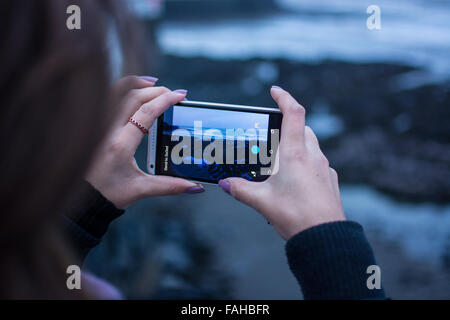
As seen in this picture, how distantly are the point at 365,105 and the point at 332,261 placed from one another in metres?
2.50

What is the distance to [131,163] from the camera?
2.73ft

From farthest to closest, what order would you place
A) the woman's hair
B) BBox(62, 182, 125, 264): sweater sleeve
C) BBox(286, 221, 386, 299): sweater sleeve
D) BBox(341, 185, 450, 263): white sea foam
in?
BBox(341, 185, 450, 263): white sea foam → BBox(62, 182, 125, 264): sweater sleeve → BBox(286, 221, 386, 299): sweater sleeve → the woman's hair

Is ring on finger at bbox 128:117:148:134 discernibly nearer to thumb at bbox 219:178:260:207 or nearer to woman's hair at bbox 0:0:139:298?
thumb at bbox 219:178:260:207

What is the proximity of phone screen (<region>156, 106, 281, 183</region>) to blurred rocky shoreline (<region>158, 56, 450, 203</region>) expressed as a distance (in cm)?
168

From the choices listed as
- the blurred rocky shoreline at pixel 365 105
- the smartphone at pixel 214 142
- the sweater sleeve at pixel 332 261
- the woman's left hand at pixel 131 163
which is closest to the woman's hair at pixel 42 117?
the sweater sleeve at pixel 332 261

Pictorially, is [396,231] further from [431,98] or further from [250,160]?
[250,160]

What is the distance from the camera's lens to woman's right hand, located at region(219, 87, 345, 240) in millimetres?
621

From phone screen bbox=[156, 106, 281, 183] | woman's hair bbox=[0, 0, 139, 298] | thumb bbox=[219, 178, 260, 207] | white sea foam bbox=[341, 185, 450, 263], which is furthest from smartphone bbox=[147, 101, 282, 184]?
white sea foam bbox=[341, 185, 450, 263]

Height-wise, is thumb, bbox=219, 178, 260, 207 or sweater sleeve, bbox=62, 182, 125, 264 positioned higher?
thumb, bbox=219, 178, 260, 207

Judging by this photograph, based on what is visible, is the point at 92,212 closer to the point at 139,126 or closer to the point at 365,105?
the point at 139,126

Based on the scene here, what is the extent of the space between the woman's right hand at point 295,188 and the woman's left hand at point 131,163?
19cm

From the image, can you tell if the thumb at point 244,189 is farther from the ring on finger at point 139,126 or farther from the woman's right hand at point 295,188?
the ring on finger at point 139,126

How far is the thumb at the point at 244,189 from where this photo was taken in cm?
72

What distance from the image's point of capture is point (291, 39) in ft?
10.5
